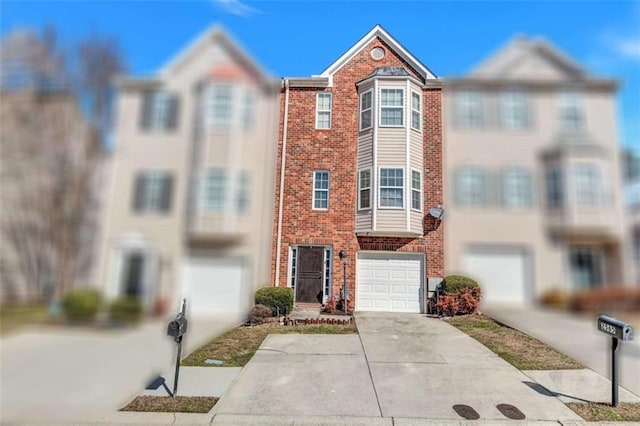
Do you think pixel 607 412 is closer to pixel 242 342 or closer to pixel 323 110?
pixel 323 110

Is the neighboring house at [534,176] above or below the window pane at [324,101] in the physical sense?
below

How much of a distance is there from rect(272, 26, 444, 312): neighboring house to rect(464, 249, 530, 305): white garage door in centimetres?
60

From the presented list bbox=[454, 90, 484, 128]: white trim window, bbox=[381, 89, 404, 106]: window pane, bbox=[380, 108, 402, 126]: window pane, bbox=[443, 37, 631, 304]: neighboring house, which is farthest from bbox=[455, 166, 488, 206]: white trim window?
bbox=[380, 108, 402, 126]: window pane

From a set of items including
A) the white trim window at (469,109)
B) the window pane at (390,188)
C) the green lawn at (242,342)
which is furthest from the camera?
the window pane at (390,188)

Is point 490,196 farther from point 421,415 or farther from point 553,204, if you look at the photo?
point 421,415

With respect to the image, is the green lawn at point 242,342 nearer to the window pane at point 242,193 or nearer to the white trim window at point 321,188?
the white trim window at point 321,188

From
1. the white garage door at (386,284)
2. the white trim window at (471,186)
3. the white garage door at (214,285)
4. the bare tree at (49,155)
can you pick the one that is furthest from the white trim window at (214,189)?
the white garage door at (386,284)

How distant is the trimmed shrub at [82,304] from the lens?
105 centimetres

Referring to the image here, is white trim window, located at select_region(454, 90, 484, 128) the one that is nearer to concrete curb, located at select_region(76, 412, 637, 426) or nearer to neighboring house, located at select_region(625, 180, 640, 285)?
neighboring house, located at select_region(625, 180, 640, 285)

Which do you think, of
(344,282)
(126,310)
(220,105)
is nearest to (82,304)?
(126,310)

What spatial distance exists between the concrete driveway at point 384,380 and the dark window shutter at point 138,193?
2.78 m

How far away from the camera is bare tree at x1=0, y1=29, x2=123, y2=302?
0.91 meters

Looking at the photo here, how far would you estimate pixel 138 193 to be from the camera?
1.11 m

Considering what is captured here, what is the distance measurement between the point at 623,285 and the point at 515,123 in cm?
68
